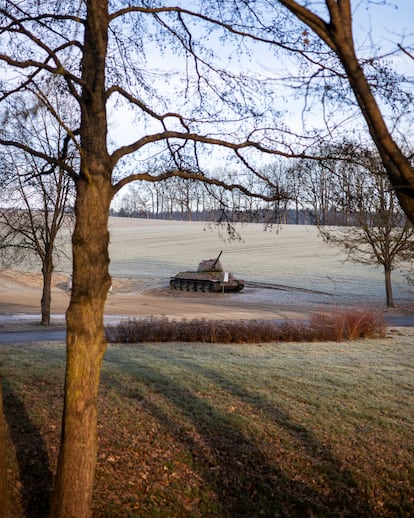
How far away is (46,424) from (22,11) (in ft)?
13.7

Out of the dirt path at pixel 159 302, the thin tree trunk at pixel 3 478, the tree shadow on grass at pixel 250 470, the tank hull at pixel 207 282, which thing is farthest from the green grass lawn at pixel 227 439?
the tank hull at pixel 207 282

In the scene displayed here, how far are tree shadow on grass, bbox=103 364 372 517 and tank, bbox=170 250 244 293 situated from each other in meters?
30.5

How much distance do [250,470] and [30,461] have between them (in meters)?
2.19

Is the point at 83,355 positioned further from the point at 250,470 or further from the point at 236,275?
the point at 236,275

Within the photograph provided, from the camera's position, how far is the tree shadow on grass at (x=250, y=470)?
5781mm

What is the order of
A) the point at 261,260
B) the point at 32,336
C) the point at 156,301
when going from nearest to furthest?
the point at 32,336 → the point at 156,301 → the point at 261,260

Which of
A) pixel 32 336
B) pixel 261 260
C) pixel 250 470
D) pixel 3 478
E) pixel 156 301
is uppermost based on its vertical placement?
pixel 3 478

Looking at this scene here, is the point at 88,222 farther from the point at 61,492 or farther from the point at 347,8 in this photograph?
the point at 347,8

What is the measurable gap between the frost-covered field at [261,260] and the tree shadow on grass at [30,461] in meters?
25.5

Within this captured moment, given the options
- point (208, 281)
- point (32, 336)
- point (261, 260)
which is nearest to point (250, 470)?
point (32, 336)

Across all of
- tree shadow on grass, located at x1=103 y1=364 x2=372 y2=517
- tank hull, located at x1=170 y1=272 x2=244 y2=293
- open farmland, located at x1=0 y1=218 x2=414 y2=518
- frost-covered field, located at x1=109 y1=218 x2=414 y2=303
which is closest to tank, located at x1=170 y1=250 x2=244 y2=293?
tank hull, located at x1=170 y1=272 x2=244 y2=293

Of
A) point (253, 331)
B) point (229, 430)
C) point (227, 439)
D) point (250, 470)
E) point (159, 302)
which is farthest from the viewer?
point (159, 302)

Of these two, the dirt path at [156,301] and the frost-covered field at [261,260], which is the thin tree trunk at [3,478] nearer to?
the dirt path at [156,301]

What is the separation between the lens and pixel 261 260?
53344 mm
